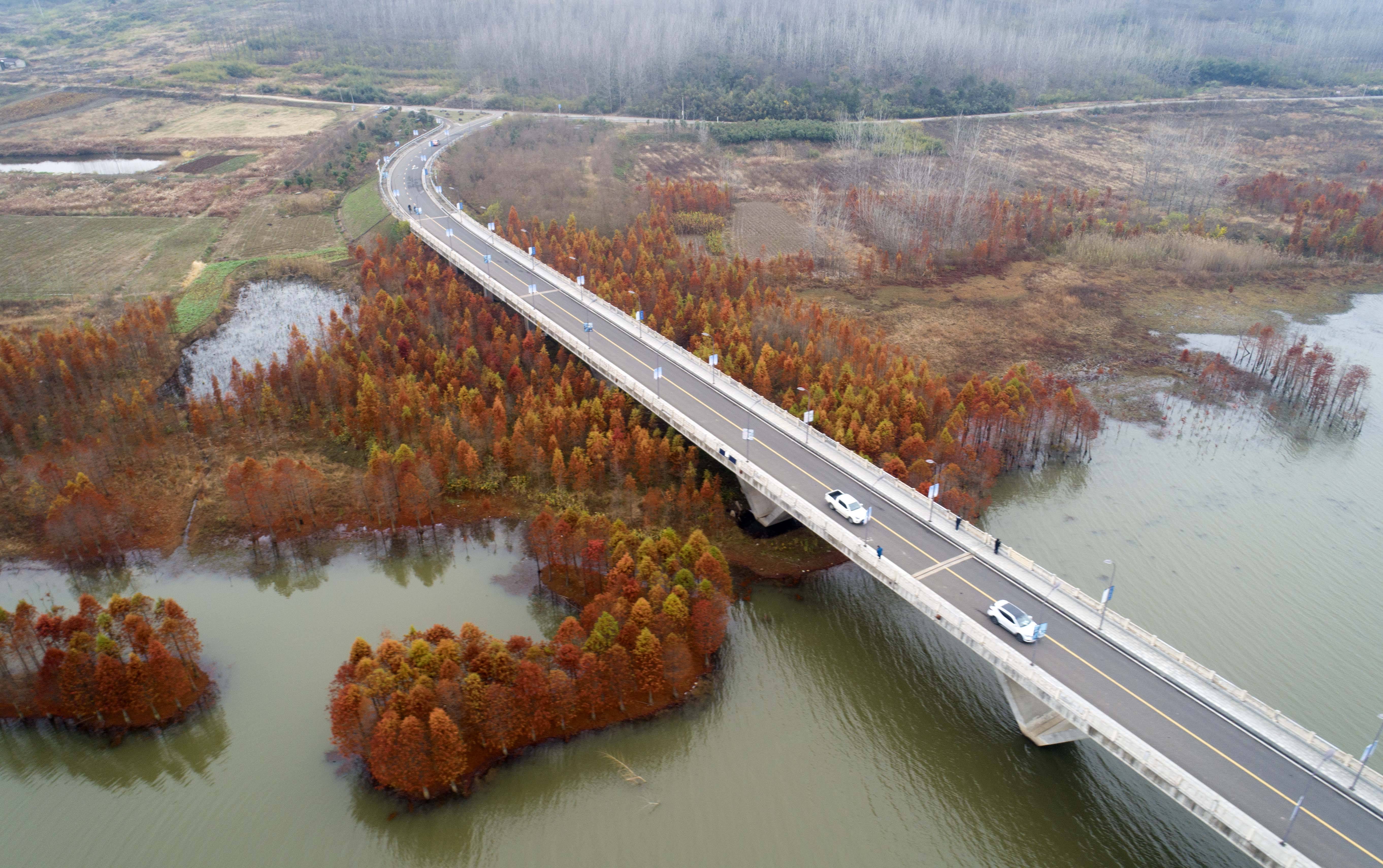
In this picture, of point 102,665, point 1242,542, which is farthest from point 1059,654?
point 102,665

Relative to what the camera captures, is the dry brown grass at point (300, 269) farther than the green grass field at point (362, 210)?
No

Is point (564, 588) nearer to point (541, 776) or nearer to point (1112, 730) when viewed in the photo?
point (541, 776)

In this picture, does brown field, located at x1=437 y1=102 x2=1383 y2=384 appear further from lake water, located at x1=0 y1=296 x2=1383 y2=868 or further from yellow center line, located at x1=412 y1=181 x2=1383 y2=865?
yellow center line, located at x1=412 y1=181 x2=1383 y2=865

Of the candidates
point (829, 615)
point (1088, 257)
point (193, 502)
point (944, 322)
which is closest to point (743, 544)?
point (829, 615)

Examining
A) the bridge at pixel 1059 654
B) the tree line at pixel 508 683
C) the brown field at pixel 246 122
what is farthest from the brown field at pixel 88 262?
the tree line at pixel 508 683

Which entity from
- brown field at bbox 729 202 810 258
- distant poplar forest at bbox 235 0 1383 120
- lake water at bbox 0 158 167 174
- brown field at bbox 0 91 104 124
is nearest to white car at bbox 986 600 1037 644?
brown field at bbox 729 202 810 258

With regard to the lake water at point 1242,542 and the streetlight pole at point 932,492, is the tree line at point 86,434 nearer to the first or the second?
the streetlight pole at point 932,492
